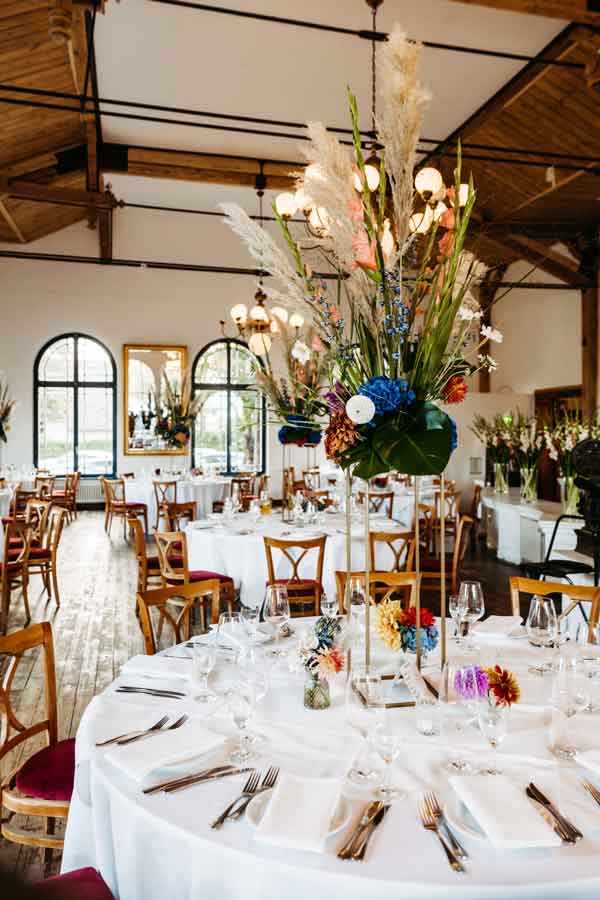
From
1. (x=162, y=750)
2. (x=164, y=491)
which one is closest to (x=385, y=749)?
(x=162, y=750)

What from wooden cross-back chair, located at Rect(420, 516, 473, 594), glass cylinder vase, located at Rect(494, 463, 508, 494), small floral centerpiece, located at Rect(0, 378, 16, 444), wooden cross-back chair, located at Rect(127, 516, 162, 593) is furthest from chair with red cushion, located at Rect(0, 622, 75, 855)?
small floral centerpiece, located at Rect(0, 378, 16, 444)

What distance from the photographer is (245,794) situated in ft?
4.79

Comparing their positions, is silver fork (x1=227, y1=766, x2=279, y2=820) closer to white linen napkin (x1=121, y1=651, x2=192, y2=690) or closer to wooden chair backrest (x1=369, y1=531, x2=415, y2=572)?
white linen napkin (x1=121, y1=651, x2=192, y2=690)

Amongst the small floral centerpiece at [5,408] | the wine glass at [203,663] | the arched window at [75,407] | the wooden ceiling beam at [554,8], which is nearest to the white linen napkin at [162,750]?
the wine glass at [203,663]

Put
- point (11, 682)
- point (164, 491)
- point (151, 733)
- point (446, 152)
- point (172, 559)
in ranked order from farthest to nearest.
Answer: point (164, 491)
point (446, 152)
point (172, 559)
point (11, 682)
point (151, 733)

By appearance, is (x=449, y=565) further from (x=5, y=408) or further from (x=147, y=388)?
(x=5, y=408)

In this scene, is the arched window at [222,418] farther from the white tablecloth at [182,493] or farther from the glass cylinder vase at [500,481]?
the glass cylinder vase at [500,481]

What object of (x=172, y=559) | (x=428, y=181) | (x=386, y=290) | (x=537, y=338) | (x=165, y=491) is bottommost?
(x=172, y=559)

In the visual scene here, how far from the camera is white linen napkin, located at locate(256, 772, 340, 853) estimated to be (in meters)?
1.28

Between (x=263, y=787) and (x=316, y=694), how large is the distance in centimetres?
46

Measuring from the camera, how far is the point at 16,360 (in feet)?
41.9

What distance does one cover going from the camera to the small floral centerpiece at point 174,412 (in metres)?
12.9

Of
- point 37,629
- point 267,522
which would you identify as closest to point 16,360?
point 267,522

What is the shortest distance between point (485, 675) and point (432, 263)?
112cm
